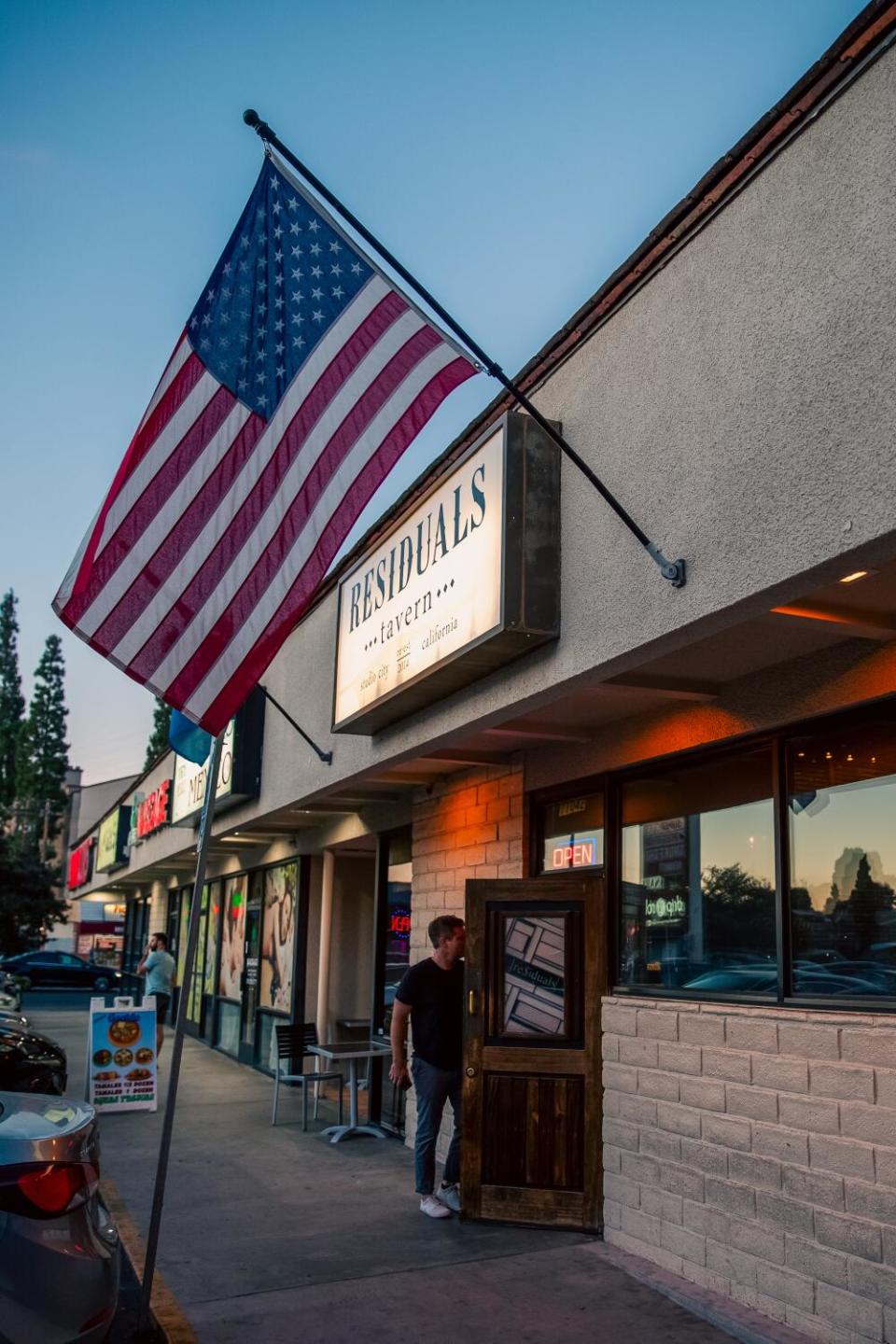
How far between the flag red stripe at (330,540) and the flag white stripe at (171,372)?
1.17 m

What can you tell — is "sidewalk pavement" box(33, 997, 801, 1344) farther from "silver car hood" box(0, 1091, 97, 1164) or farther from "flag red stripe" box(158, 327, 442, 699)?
"flag red stripe" box(158, 327, 442, 699)

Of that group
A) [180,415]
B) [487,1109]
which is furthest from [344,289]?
[487,1109]

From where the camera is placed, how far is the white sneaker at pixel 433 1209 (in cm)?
738

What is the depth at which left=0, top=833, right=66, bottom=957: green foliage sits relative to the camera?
36.3 m

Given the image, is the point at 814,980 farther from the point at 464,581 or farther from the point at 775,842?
the point at 464,581

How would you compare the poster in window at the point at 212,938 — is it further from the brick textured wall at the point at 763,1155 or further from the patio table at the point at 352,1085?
the brick textured wall at the point at 763,1155

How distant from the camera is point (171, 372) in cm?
584

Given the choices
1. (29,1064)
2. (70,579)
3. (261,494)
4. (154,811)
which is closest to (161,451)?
(261,494)

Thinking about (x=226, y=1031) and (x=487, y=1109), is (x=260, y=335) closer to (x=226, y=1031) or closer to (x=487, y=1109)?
(x=487, y=1109)

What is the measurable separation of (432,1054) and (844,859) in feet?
11.2

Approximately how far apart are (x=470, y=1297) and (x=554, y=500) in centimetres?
418

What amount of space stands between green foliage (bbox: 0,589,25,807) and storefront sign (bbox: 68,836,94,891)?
62.7 ft

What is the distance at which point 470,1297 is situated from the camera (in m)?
5.80

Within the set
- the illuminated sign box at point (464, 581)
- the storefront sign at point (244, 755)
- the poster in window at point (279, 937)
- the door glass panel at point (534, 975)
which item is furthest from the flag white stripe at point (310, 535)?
the poster in window at point (279, 937)
